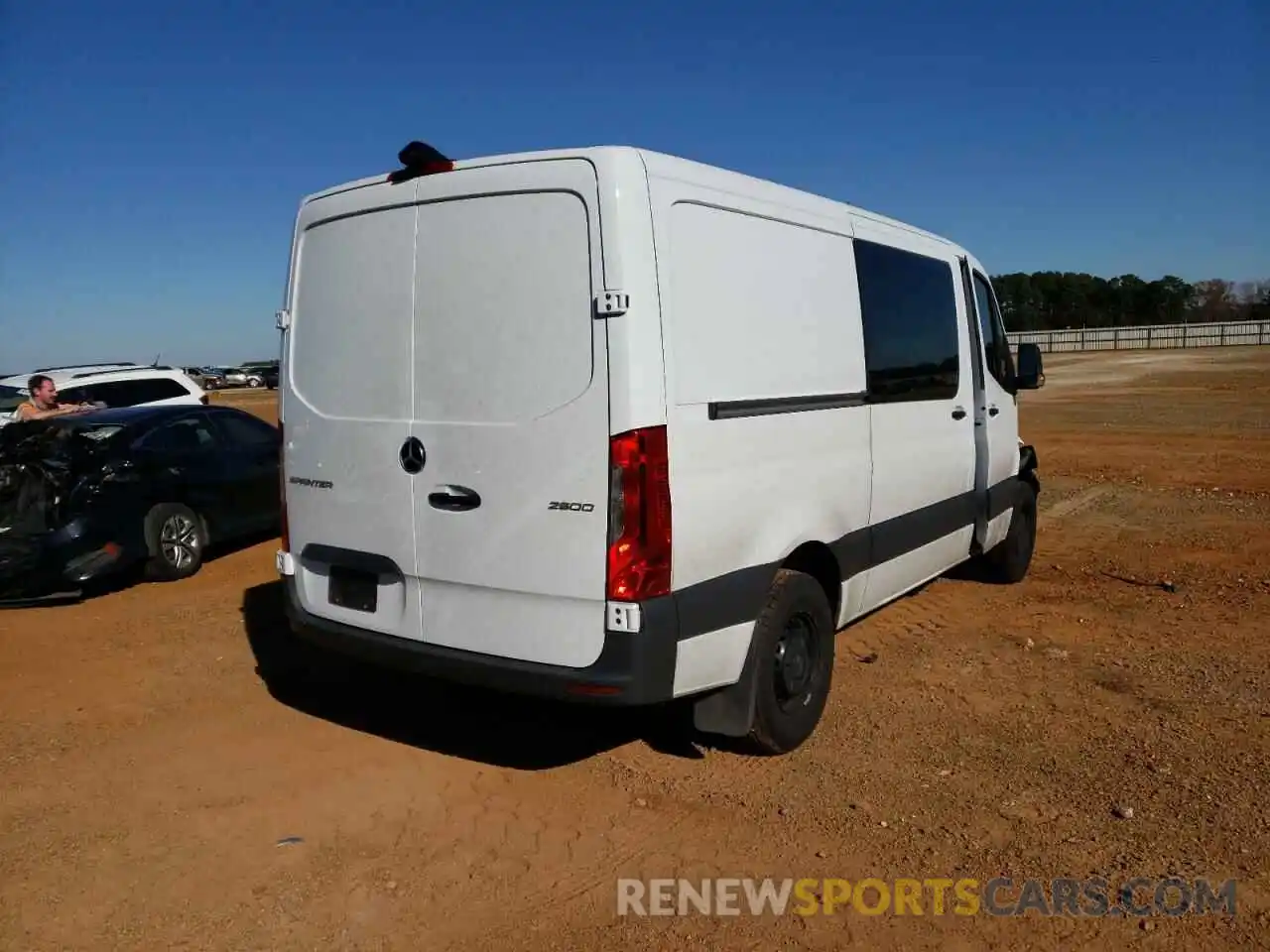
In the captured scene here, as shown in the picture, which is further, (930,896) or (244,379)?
(244,379)

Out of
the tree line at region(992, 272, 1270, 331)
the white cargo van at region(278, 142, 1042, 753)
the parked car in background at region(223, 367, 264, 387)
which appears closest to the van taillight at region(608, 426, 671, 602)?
the white cargo van at region(278, 142, 1042, 753)

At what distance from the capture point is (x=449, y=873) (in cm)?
359

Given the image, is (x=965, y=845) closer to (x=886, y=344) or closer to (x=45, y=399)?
(x=886, y=344)

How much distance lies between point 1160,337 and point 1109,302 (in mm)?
28043

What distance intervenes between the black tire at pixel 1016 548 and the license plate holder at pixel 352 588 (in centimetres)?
480

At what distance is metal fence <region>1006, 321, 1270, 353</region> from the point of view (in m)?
65.8

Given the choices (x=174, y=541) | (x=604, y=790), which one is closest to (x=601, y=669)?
(x=604, y=790)

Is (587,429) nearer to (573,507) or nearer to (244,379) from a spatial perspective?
(573,507)

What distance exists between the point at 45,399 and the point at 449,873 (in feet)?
27.0

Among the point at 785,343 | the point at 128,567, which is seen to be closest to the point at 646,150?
the point at 785,343

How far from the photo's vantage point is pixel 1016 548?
7.53m

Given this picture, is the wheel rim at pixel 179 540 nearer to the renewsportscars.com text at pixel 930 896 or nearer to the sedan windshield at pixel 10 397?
the renewsportscars.com text at pixel 930 896

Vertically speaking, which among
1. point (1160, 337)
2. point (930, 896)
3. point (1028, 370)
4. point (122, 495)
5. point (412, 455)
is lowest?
point (930, 896)

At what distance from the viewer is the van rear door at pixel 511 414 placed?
3.61m
